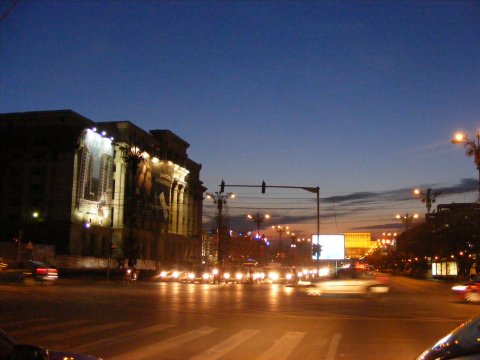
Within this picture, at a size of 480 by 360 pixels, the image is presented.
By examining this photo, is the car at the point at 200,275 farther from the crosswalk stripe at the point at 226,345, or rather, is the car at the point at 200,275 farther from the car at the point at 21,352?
the car at the point at 21,352

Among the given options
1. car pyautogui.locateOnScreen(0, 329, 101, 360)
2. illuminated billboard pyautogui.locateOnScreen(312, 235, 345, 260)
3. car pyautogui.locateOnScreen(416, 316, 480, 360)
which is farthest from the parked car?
car pyautogui.locateOnScreen(416, 316, 480, 360)

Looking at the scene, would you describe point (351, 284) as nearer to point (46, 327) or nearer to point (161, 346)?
point (46, 327)

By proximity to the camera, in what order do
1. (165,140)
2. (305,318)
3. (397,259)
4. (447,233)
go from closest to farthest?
(305,318) < (447,233) < (165,140) < (397,259)

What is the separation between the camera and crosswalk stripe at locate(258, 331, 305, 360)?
11570 mm

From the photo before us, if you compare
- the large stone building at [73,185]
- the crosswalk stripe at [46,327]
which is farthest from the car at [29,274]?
the crosswalk stripe at [46,327]

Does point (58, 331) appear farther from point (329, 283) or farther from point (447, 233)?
point (447, 233)

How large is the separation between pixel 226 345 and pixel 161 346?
1.41 m

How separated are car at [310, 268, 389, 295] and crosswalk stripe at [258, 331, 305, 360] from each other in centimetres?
1654

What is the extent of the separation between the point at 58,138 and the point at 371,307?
172ft

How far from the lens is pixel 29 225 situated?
68125 millimetres

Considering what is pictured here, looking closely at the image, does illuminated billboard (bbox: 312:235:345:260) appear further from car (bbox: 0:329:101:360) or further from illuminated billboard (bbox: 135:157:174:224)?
car (bbox: 0:329:101:360)

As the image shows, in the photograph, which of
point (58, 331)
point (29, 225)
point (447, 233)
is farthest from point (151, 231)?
point (58, 331)

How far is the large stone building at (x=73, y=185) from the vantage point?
67.4m

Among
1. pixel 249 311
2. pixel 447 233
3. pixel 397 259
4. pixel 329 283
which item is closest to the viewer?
pixel 249 311
